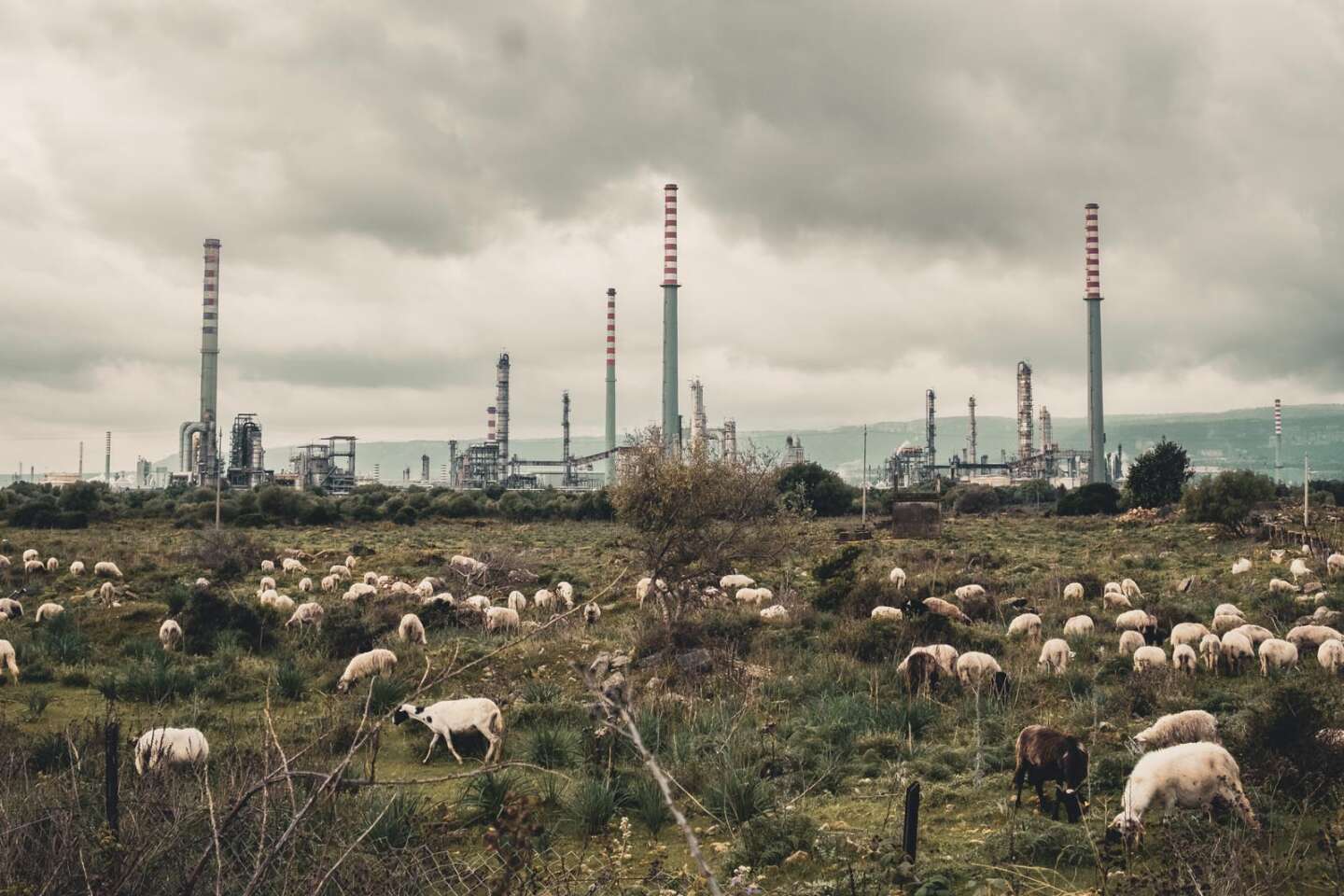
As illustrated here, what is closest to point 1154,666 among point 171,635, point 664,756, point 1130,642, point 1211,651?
point 1211,651

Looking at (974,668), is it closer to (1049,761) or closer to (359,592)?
(1049,761)

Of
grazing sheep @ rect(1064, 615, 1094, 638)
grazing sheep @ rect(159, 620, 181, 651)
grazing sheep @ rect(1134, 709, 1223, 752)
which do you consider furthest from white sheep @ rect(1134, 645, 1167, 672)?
grazing sheep @ rect(159, 620, 181, 651)

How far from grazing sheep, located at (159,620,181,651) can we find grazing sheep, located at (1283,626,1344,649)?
60.4 ft

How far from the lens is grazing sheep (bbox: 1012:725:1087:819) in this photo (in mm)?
7809

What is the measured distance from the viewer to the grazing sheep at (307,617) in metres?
18.9

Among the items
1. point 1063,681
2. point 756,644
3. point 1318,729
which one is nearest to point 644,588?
point 756,644

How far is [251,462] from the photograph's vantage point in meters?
110

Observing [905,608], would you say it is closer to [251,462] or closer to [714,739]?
[714,739]

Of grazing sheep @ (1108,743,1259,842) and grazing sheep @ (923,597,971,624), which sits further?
grazing sheep @ (923,597,971,624)

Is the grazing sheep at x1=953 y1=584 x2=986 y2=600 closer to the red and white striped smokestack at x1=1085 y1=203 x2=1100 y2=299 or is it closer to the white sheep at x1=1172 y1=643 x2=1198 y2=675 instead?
the white sheep at x1=1172 y1=643 x2=1198 y2=675

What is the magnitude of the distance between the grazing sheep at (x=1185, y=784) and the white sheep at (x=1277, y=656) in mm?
6777

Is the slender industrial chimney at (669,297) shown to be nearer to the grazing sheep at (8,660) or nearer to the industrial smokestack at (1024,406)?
the industrial smokestack at (1024,406)

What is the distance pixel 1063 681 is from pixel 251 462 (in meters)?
111

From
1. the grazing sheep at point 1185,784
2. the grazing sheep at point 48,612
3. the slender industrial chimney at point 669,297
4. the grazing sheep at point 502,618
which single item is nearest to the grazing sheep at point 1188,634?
the grazing sheep at point 1185,784
